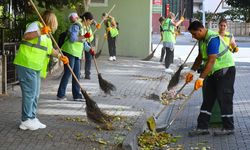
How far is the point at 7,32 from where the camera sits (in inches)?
454

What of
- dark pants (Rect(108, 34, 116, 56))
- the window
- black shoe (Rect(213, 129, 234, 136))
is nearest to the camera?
black shoe (Rect(213, 129, 234, 136))

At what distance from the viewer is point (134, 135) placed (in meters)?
7.20

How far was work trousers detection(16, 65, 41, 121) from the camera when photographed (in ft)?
23.2

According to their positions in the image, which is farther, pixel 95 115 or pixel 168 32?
pixel 168 32

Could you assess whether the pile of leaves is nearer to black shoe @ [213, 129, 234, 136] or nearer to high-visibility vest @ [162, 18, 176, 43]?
black shoe @ [213, 129, 234, 136]

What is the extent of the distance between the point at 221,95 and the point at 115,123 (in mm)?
1700

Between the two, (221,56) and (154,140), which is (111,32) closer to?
(221,56)

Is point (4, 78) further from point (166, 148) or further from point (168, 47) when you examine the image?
point (168, 47)

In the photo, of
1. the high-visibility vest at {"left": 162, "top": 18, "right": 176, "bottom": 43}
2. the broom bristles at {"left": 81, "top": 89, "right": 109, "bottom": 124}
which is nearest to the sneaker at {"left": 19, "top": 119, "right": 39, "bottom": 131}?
the broom bristles at {"left": 81, "top": 89, "right": 109, "bottom": 124}

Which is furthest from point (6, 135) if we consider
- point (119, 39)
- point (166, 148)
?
point (119, 39)

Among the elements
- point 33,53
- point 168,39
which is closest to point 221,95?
point 33,53

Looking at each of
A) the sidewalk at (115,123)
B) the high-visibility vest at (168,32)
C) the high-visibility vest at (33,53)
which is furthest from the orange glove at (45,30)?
the high-visibility vest at (168,32)

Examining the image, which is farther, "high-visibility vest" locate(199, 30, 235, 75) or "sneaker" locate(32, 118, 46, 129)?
"high-visibility vest" locate(199, 30, 235, 75)

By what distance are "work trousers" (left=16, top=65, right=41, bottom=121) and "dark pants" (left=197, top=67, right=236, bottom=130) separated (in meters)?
2.51
